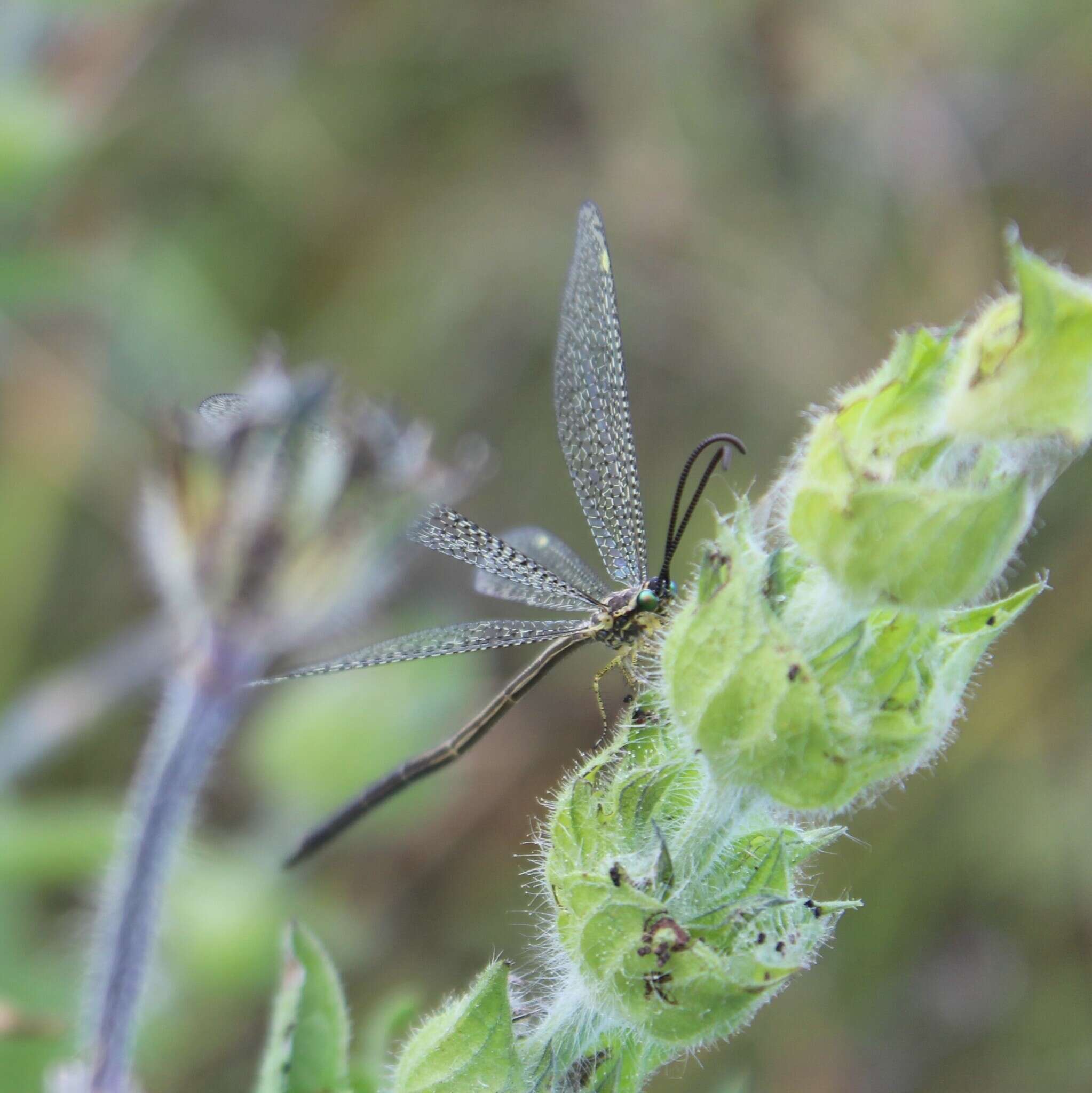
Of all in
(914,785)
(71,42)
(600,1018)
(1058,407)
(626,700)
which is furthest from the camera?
(914,785)

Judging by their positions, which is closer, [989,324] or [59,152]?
[989,324]

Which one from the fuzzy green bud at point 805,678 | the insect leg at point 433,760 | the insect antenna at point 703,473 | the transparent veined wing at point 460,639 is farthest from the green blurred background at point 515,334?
the fuzzy green bud at point 805,678

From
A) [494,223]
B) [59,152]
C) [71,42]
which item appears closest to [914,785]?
[494,223]

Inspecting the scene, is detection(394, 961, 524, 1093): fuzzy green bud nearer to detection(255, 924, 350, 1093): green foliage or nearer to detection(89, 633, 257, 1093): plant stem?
detection(255, 924, 350, 1093): green foliage

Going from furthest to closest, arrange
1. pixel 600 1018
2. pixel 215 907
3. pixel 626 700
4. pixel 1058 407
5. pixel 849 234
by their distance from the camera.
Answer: pixel 849 234
pixel 215 907
pixel 626 700
pixel 600 1018
pixel 1058 407

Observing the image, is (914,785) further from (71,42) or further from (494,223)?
(71,42)

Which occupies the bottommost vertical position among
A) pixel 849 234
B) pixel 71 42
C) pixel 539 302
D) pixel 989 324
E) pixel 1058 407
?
pixel 1058 407

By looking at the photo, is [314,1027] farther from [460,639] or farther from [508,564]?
[508,564]

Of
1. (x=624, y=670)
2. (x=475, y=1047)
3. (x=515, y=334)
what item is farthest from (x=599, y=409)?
(x=515, y=334)
